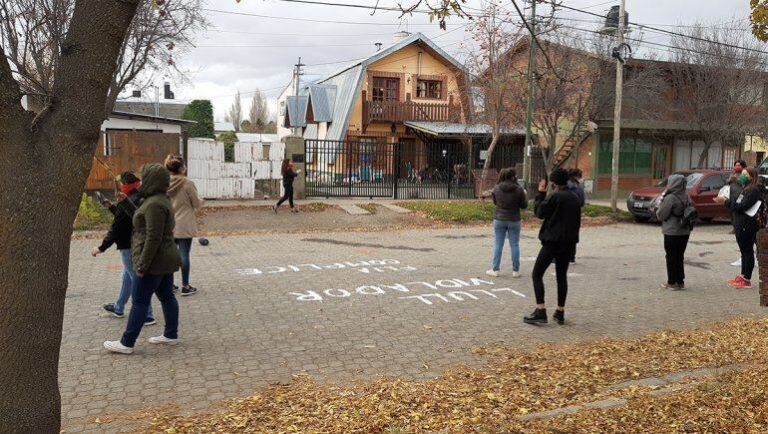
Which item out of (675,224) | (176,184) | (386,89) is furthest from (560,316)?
(386,89)

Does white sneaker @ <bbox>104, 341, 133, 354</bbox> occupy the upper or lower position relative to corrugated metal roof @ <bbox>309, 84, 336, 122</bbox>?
lower

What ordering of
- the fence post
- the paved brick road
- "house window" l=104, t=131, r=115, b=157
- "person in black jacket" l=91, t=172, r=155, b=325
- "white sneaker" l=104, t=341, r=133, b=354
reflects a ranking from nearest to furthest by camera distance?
1. the paved brick road
2. "white sneaker" l=104, t=341, r=133, b=354
3. "person in black jacket" l=91, t=172, r=155, b=325
4. "house window" l=104, t=131, r=115, b=157
5. the fence post

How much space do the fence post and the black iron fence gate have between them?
58 centimetres

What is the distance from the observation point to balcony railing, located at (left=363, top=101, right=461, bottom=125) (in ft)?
99.5

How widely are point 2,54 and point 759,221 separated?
32.0 feet

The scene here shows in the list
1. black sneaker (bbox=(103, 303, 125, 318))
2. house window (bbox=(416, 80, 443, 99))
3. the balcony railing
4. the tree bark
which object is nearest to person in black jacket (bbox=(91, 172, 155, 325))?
black sneaker (bbox=(103, 303, 125, 318))

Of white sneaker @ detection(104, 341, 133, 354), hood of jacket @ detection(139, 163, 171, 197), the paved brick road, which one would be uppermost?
hood of jacket @ detection(139, 163, 171, 197)

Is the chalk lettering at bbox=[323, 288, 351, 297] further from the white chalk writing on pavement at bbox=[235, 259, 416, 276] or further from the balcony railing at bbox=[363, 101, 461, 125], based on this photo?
the balcony railing at bbox=[363, 101, 461, 125]

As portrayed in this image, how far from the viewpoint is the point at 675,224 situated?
903 cm

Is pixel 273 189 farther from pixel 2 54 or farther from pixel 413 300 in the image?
pixel 2 54

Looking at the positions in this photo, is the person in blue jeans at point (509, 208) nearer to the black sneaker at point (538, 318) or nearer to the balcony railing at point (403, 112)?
the black sneaker at point (538, 318)

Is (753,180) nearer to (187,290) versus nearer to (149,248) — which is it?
(187,290)

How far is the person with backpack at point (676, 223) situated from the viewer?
8.98 metres

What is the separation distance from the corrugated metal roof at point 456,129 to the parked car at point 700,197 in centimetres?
694
